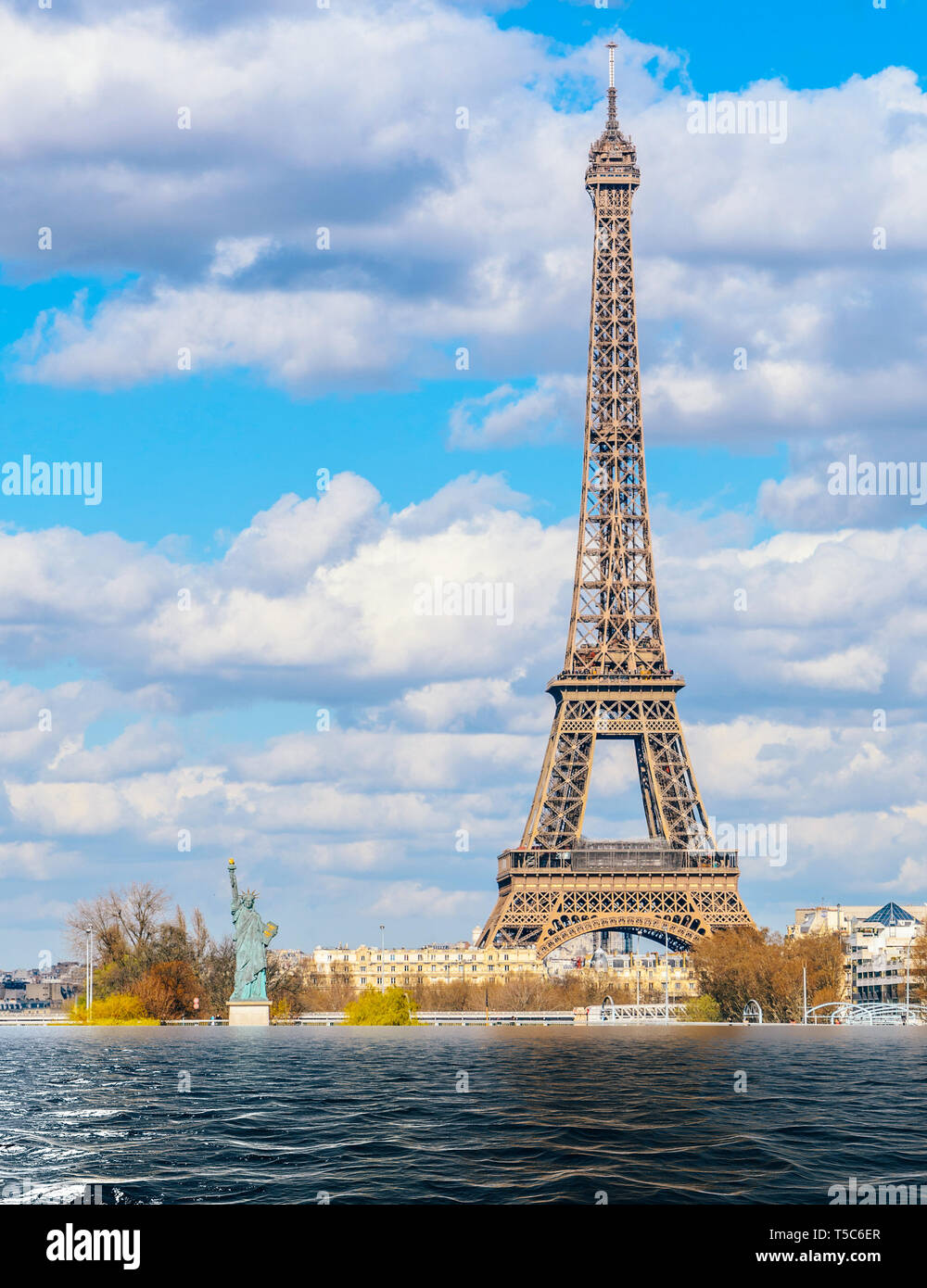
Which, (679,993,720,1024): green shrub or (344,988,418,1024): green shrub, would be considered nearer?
(679,993,720,1024): green shrub

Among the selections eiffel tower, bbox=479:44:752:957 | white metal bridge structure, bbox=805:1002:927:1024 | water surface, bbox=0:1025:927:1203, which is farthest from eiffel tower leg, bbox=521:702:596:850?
water surface, bbox=0:1025:927:1203

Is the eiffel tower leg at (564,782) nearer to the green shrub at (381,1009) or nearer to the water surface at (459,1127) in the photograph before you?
the green shrub at (381,1009)

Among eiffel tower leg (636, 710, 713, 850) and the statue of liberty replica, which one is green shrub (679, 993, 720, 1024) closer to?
eiffel tower leg (636, 710, 713, 850)

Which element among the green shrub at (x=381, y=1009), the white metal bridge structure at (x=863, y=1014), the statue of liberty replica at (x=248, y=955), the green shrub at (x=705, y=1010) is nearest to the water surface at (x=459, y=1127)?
the statue of liberty replica at (x=248, y=955)

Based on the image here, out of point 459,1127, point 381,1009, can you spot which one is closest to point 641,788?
point 381,1009
